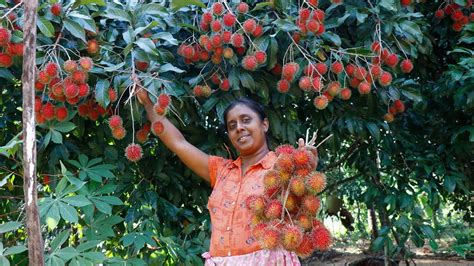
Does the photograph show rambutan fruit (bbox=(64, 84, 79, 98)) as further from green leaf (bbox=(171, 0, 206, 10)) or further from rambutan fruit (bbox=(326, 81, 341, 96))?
rambutan fruit (bbox=(326, 81, 341, 96))

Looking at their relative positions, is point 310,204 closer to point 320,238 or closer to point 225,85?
point 320,238

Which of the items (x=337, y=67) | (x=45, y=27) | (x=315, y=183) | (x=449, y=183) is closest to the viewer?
(x=315, y=183)

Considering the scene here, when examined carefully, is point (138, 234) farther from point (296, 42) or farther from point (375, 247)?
point (375, 247)

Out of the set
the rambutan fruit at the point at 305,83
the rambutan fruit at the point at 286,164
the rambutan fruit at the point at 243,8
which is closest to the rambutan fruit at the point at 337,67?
the rambutan fruit at the point at 305,83

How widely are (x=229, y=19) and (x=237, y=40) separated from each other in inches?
2.7

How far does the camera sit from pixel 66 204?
157cm

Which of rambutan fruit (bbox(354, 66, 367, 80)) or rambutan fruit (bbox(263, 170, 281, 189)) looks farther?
rambutan fruit (bbox(354, 66, 367, 80))

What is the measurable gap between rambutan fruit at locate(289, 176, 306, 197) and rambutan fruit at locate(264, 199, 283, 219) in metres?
0.04

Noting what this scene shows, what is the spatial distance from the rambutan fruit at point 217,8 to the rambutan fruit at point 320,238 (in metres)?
0.84

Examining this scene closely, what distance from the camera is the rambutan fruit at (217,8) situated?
177cm

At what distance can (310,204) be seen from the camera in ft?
3.90

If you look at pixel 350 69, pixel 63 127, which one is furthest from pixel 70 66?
pixel 350 69

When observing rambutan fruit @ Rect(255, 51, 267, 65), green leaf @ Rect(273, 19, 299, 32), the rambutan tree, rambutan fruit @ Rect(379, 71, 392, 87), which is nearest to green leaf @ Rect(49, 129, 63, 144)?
the rambutan tree

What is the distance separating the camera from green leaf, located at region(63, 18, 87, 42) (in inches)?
61.4
